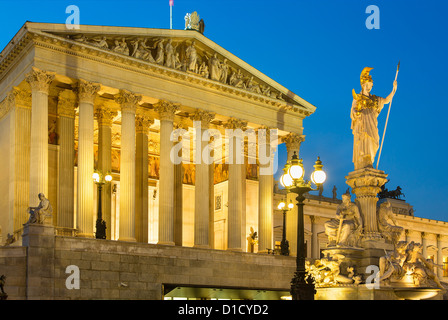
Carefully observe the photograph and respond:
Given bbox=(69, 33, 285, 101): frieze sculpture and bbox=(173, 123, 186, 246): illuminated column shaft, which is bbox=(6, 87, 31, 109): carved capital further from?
bbox=(173, 123, 186, 246): illuminated column shaft

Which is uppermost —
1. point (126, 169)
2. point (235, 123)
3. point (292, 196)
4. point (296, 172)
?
point (235, 123)

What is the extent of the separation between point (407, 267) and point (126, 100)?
79.2ft

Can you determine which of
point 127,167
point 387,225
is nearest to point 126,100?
point 127,167

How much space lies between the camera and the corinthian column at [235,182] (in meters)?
44.7

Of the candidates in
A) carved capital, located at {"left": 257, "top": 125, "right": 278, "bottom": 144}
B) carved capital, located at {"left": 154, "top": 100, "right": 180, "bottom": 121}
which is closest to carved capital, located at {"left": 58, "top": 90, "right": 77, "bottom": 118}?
carved capital, located at {"left": 154, "top": 100, "right": 180, "bottom": 121}

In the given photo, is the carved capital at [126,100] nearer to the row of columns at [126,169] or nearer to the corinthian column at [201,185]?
the row of columns at [126,169]

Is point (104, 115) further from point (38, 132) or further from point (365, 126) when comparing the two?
point (365, 126)

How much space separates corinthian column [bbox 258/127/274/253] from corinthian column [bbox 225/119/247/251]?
80.8 inches

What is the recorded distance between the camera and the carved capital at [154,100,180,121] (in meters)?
42.8

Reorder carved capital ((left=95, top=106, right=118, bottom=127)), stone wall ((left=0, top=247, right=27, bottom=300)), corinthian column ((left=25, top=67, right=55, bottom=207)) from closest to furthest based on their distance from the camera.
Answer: stone wall ((left=0, top=247, right=27, bottom=300)), corinthian column ((left=25, top=67, right=55, bottom=207)), carved capital ((left=95, top=106, right=118, bottom=127))

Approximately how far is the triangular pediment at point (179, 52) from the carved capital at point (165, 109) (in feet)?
7.69

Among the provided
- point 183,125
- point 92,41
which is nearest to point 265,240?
point 183,125

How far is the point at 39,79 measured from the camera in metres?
37.3
